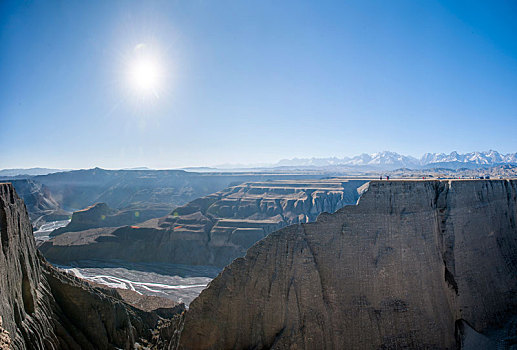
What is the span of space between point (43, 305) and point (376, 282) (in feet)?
66.6

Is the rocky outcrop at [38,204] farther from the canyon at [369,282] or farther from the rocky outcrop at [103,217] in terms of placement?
the canyon at [369,282]

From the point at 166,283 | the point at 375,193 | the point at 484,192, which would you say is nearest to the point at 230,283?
the point at 375,193

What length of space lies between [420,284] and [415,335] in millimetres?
2504

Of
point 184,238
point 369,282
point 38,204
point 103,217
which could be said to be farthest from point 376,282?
point 38,204

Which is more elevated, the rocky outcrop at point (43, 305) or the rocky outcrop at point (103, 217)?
the rocky outcrop at point (43, 305)

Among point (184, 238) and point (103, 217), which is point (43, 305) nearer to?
point (184, 238)

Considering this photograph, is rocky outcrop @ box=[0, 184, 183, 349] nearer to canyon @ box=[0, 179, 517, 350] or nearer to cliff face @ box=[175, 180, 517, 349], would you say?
canyon @ box=[0, 179, 517, 350]

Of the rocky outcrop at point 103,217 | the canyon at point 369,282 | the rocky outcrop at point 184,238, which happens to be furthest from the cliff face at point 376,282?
the rocky outcrop at point 103,217

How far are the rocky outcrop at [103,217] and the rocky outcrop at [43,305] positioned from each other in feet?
249

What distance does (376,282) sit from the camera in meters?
16.9

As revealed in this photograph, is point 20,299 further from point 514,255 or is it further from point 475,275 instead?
point 514,255

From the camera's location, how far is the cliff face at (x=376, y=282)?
643 inches

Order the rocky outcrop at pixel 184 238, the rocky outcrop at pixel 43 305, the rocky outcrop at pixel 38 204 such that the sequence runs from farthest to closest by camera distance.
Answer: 1. the rocky outcrop at pixel 38 204
2. the rocky outcrop at pixel 184 238
3. the rocky outcrop at pixel 43 305

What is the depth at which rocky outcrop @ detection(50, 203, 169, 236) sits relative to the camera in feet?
305
